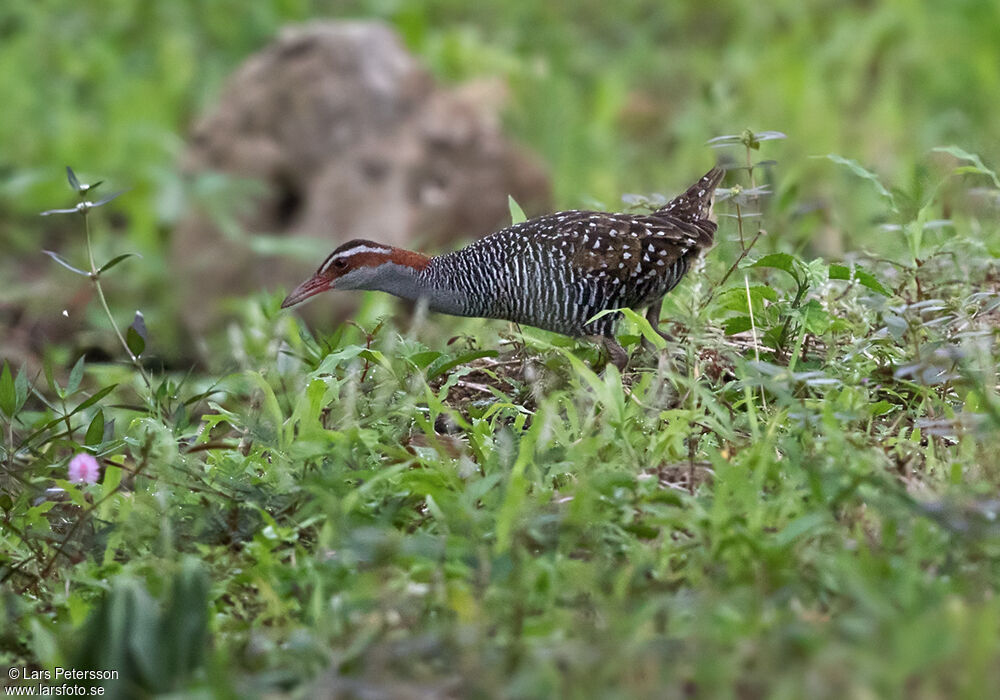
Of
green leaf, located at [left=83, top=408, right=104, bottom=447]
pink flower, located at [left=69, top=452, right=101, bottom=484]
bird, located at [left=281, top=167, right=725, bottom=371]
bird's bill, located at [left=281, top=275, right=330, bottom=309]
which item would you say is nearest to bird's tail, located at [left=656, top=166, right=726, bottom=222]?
bird, located at [left=281, top=167, right=725, bottom=371]

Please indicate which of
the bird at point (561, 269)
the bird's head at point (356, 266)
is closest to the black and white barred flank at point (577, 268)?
the bird at point (561, 269)

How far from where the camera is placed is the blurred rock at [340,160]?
8648mm

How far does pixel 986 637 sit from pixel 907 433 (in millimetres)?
1536

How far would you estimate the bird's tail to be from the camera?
448 cm

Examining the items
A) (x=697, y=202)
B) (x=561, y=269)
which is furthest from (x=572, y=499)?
(x=697, y=202)

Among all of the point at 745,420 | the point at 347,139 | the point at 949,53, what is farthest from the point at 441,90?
the point at 745,420

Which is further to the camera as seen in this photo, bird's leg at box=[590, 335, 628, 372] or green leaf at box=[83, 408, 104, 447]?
bird's leg at box=[590, 335, 628, 372]

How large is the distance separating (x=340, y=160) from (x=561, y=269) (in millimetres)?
4908

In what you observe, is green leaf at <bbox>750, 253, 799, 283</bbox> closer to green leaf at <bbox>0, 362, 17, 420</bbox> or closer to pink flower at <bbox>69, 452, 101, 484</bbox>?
pink flower at <bbox>69, 452, 101, 484</bbox>

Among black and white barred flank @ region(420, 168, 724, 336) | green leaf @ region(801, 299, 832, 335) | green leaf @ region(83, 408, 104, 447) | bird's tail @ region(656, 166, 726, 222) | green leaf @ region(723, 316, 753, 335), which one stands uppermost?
bird's tail @ region(656, 166, 726, 222)

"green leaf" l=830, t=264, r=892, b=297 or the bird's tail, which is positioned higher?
the bird's tail

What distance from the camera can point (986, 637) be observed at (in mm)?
2148

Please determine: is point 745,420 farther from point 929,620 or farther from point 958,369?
point 929,620

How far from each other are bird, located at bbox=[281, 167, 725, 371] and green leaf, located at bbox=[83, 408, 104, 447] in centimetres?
88
